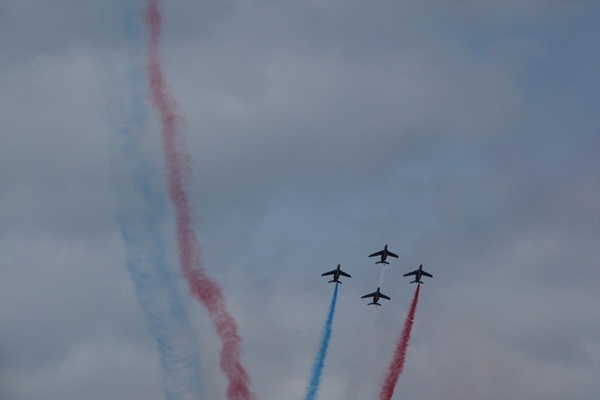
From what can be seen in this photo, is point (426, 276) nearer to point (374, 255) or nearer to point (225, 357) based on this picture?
point (374, 255)

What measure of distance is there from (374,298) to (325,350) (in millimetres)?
20772

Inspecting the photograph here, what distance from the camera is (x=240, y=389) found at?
140m

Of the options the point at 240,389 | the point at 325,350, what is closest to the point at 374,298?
the point at 325,350

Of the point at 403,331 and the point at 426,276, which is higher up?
the point at 426,276

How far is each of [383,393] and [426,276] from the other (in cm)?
2979

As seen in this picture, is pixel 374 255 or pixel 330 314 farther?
pixel 374 255

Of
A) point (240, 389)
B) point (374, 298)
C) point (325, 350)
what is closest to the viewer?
point (240, 389)

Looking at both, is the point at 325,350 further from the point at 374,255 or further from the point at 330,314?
the point at 374,255

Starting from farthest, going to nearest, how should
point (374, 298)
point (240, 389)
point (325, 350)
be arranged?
point (374, 298), point (325, 350), point (240, 389)

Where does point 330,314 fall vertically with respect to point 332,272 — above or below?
below

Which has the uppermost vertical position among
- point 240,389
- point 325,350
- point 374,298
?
point 374,298

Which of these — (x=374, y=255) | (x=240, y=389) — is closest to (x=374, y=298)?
(x=374, y=255)

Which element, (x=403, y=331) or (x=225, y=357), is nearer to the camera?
(x=225, y=357)

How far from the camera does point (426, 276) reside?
173m
